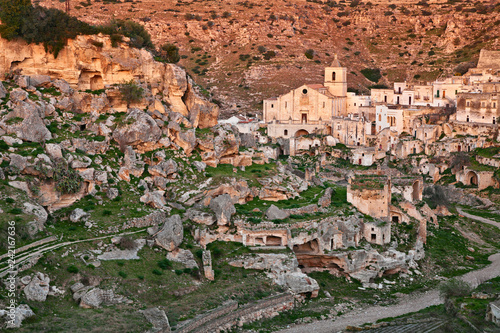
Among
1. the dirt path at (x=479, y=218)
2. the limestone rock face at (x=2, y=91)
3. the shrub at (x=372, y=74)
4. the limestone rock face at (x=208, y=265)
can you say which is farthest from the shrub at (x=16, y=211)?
the shrub at (x=372, y=74)

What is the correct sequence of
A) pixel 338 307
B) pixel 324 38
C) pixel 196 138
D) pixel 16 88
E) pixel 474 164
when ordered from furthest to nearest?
pixel 324 38
pixel 474 164
pixel 196 138
pixel 16 88
pixel 338 307

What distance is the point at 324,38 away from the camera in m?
114

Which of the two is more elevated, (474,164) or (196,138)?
(196,138)

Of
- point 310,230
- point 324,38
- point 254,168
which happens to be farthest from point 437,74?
point 310,230

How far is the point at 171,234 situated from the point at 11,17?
1817 centimetres

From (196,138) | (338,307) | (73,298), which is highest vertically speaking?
(196,138)

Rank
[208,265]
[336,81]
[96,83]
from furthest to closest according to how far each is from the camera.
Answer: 1. [336,81]
2. [96,83]
3. [208,265]

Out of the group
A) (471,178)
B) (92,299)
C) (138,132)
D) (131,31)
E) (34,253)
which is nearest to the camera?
(92,299)

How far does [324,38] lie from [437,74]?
2094 cm

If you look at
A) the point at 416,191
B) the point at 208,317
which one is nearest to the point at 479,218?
the point at 416,191

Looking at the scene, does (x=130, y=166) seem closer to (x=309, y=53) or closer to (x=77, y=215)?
(x=77, y=215)

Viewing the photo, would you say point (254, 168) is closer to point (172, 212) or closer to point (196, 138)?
point (196, 138)

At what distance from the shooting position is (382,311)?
36.6 meters

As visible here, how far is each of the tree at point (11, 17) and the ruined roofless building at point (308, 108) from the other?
3344 centimetres
